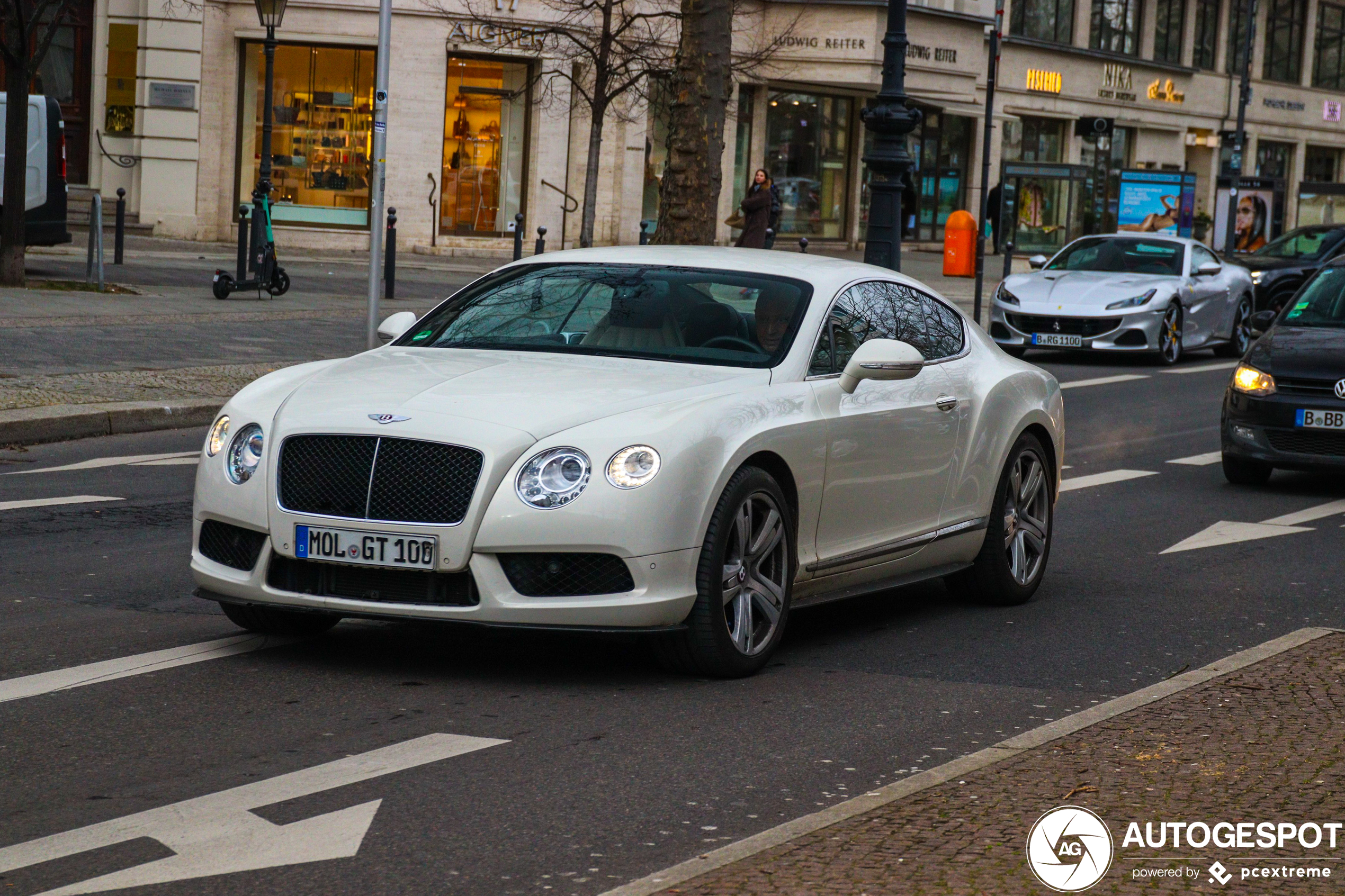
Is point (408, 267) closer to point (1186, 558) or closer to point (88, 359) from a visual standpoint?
point (88, 359)

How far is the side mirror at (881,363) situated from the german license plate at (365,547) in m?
1.81

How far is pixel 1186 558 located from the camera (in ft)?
31.0

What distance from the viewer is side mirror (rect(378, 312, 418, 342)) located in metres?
7.39

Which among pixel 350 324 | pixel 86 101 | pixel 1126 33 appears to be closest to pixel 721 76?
pixel 350 324

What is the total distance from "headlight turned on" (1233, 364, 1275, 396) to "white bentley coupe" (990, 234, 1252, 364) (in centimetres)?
861

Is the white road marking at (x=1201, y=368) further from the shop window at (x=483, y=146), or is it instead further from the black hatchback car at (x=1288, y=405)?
the shop window at (x=483, y=146)

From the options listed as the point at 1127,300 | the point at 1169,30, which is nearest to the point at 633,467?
the point at 1127,300

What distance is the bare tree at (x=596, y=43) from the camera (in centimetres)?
2894

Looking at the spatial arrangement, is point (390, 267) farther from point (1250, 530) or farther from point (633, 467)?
point (633, 467)

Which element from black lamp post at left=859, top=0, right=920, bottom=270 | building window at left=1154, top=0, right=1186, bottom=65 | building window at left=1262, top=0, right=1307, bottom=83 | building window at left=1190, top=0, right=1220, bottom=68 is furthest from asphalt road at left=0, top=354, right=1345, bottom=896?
building window at left=1262, top=0, right=1307, bottom=83

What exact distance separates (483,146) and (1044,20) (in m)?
20.0

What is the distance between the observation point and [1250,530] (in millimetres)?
10484

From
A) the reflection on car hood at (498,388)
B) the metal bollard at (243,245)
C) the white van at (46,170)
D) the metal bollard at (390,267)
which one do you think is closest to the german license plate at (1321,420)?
the reflection on car hood at (498,388)

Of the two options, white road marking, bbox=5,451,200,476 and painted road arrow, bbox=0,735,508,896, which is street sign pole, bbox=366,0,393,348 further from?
painted road arrow, bbox=0,735,508,896
